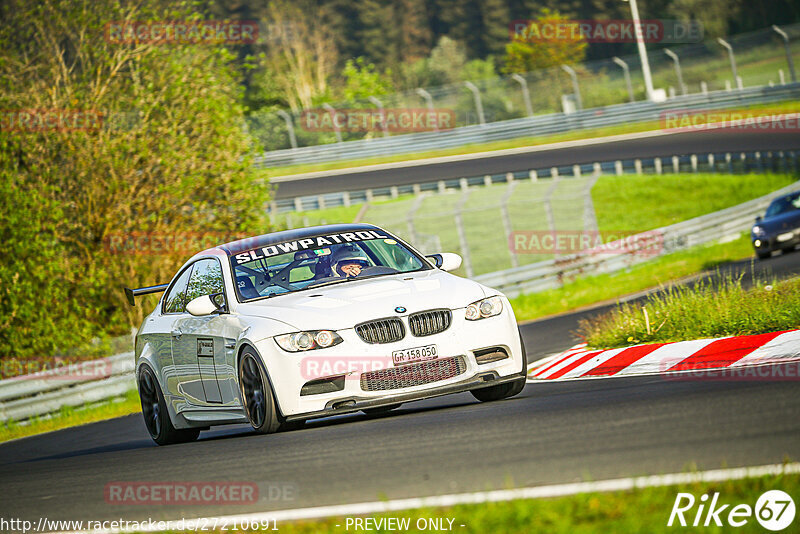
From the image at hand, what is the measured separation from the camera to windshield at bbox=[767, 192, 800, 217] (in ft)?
74.8

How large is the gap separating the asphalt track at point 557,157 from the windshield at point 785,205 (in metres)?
12.4

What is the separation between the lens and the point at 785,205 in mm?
23000

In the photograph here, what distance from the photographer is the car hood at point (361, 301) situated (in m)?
8.06

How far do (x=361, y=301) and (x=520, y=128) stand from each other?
40313 millimetres

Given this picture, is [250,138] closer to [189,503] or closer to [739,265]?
[739,265]

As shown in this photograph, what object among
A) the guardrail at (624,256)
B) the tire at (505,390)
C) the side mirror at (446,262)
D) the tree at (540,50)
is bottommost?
the guardrail at (624,256)

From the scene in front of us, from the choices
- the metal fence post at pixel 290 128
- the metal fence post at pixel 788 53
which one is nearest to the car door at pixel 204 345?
the metal fence post at pixel 788 53

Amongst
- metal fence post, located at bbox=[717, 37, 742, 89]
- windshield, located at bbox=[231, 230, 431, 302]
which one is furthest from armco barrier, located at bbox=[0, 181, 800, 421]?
metal fence post, located at bbox=[717, 37, 742, 89]

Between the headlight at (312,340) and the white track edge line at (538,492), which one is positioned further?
the headlight at (312,340)

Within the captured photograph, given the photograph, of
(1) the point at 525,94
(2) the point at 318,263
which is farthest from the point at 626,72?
(2) the point at 318,263

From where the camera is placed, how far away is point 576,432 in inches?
248

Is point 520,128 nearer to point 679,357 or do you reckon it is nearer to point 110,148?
point 110,148

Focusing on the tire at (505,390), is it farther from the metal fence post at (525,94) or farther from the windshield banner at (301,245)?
the metal fence post at (525,94)

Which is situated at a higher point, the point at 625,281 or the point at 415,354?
the point at 415,354
